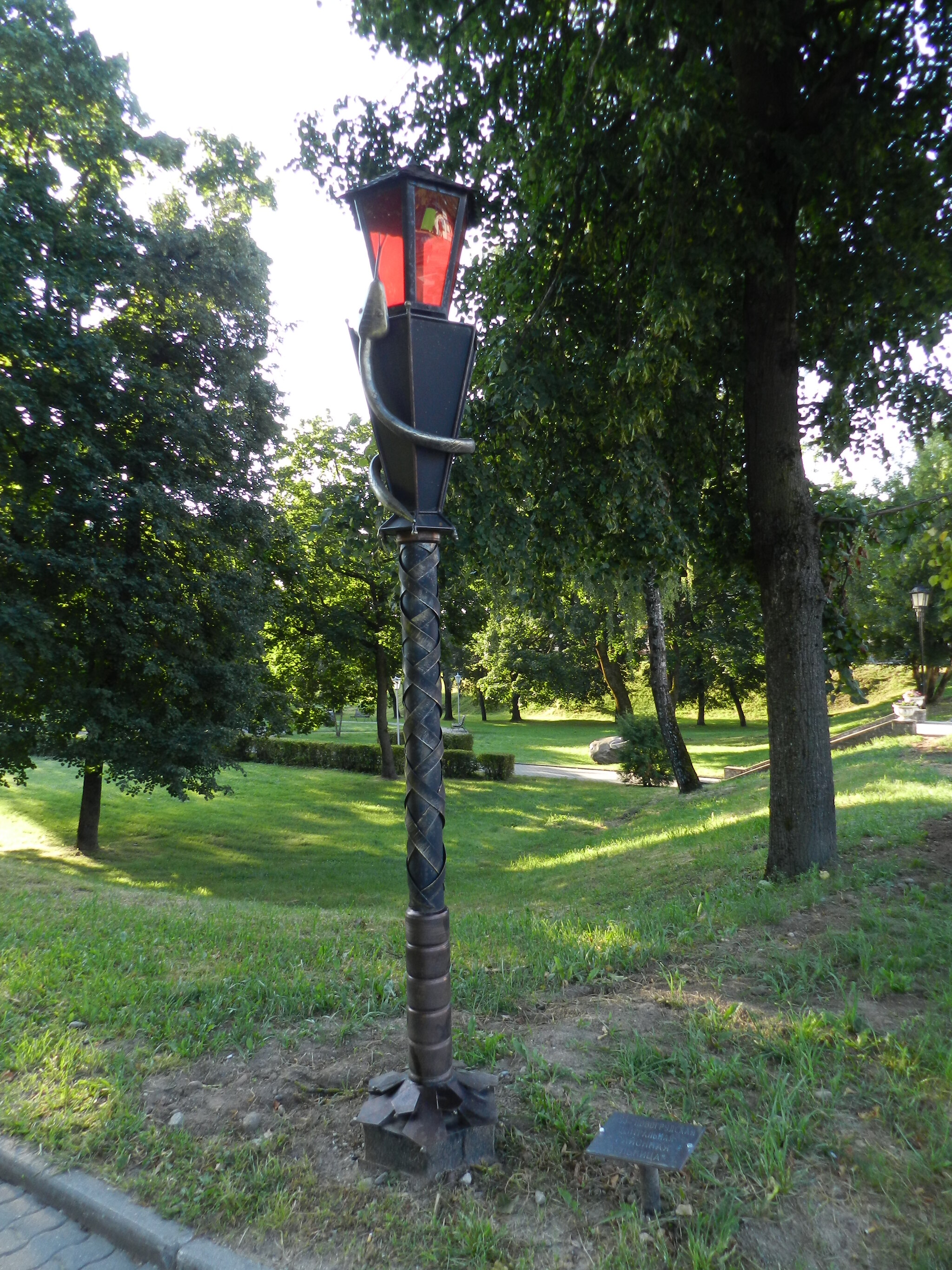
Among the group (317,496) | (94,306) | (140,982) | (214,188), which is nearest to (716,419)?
(140,982)

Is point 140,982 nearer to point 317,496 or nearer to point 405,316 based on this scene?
point 405,316

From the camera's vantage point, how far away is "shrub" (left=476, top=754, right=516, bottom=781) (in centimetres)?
2698

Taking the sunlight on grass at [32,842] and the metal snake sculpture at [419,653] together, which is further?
the sunlight on grass at [32,842]

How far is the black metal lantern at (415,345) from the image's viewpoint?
10.9 ft

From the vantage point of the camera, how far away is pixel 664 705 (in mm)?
19203

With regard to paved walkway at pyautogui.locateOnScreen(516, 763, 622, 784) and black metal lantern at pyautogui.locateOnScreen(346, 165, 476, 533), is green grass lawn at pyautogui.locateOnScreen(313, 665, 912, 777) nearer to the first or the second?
paved walkway at pyautogui.locateOnScreen(516, 763, 622, 784)

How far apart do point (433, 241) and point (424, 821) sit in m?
2.51

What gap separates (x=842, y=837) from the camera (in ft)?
24.2

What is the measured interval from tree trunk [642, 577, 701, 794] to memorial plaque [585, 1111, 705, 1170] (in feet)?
52.7

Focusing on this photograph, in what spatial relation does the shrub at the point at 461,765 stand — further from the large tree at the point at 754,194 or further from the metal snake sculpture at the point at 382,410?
the metal snake sculpture at the point at 382,410

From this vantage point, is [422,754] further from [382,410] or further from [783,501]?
[783,501]

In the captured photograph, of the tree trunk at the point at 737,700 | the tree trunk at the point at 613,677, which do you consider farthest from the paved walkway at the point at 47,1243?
the tree trunk at the point at 737,700

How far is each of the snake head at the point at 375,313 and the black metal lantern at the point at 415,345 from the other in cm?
2

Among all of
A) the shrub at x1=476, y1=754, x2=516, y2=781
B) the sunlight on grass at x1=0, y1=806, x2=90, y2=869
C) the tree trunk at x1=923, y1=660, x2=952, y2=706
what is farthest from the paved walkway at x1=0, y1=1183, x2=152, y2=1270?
the tree trunk at x1=923, y1=660, x2=952, y2=706
